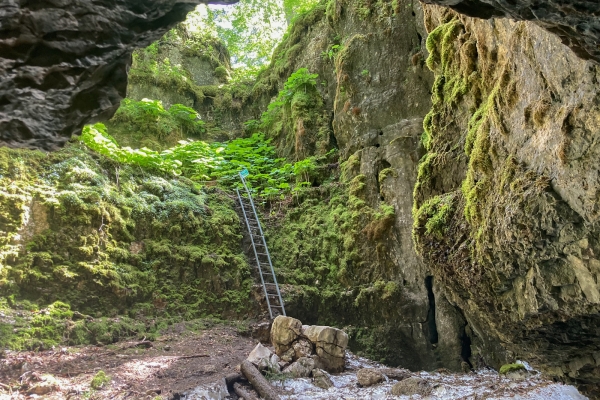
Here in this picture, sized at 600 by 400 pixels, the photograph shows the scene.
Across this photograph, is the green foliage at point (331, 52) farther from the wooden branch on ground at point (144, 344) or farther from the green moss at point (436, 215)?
the wooden branch on ground at point (144, 344)

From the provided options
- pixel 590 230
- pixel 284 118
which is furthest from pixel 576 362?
pixel 284 118

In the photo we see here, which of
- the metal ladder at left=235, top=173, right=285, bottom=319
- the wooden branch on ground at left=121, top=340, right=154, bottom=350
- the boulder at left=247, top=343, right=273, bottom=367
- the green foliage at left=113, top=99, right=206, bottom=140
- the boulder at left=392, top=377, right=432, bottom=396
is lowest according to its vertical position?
the boulder at left=392, top=377, right=432, bottom=396

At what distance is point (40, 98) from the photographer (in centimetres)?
232

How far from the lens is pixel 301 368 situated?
6.47 metres

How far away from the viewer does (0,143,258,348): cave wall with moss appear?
641 cm

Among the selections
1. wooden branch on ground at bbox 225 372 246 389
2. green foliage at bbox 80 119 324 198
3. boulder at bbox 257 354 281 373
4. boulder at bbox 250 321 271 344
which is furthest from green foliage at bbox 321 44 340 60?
wooden branch on ground at bbox 225 372 246 389

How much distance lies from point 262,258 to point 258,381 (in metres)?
3.92

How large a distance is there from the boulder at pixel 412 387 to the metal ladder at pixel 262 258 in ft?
8.98

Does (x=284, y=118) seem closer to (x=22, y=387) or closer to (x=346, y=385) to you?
(x=346, y=385)

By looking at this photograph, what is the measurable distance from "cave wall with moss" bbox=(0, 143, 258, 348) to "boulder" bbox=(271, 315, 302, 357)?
1.52m

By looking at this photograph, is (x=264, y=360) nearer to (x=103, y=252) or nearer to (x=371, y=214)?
(x=103, y=252)

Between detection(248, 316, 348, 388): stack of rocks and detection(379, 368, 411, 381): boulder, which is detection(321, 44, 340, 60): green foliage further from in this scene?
detection(379, 368, 411, 381): boulder

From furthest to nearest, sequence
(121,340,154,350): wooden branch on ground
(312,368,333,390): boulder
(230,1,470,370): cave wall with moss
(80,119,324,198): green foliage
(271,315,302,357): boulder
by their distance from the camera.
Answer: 1. (80,119,324,198): green foliage
2. (230,1,470,370): cave wall with moss
3. (271,315,302,357): boulder
4. (121,340,154,350): wooden branch on ground
5. (312,368,333,390): boulder

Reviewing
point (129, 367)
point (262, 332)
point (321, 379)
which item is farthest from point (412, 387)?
point (129, 367)
